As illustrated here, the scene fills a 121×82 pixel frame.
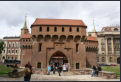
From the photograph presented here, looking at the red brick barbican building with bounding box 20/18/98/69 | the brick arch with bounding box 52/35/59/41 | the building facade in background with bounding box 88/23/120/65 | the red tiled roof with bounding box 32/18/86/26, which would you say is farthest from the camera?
the building facade in background with bounding box 88/23/120/65

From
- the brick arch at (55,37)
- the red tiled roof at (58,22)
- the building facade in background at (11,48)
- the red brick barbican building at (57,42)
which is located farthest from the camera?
the building facade in background at (11,48)

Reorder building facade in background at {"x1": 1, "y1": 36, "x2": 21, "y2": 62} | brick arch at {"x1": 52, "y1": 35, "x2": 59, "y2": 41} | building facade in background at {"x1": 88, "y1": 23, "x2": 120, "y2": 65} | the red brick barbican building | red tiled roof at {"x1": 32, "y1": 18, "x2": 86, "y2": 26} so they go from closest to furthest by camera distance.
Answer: the red brick barbican building
brick arch at {"x1": 52, "y1": 35, "x2": 59, "y2": 41}
red tiled roof at {"x1": 32, "y1": 18, "x2": 86, "y2": 26}
building facade in background at {"x1": 1, "y1": 36, "x2": 21, "y2": 62}
building facade in background at {"x1": 88, "y1": 23, "x2": 120, "y2": 65}

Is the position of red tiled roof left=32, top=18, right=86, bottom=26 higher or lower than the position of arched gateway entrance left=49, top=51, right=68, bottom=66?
higher

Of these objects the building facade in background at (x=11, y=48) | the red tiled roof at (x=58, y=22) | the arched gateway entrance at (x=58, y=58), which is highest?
the red tiled roof at (x=58, y=22)

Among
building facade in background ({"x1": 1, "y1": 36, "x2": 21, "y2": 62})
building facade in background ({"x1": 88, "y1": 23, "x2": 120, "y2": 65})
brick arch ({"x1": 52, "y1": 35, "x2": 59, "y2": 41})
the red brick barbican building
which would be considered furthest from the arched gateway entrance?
building facade in background ({"x1": 88, "y1": 23, "x2": 120, "y2": 65})

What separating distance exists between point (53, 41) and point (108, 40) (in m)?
46.8

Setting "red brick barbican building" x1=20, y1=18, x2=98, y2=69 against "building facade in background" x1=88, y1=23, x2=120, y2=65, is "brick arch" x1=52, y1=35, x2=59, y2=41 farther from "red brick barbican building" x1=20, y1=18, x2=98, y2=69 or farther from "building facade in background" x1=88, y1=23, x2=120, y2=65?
"building facade in background" x1=88, y1=23, x2=120, y2=65

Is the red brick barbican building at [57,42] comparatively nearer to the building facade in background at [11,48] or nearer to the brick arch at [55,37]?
the brick arch at [55,37]

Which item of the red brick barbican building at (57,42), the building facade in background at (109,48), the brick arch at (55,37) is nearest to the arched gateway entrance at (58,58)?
the red brick barbican building at (57,42)

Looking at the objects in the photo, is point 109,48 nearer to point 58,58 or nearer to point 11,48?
point 58,58

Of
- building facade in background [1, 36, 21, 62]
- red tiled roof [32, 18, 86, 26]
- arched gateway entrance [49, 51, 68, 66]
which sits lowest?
arched gateway entrance [49, 51, 68, 66]

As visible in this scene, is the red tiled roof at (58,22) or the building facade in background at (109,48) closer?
the red tiled roof at (58,22)

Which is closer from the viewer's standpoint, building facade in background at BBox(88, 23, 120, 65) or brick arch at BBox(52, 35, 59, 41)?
brick arch at BBox(52, 35, 59, 41)

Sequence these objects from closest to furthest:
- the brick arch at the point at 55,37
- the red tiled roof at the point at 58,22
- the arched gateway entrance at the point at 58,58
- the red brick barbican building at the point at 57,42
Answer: the red brick barbican building at the point at 57,42
the brick arch at the point at 55,37
the red tiled roof at the point at 58,22
the arched gateway entrance at the point at 58,58
